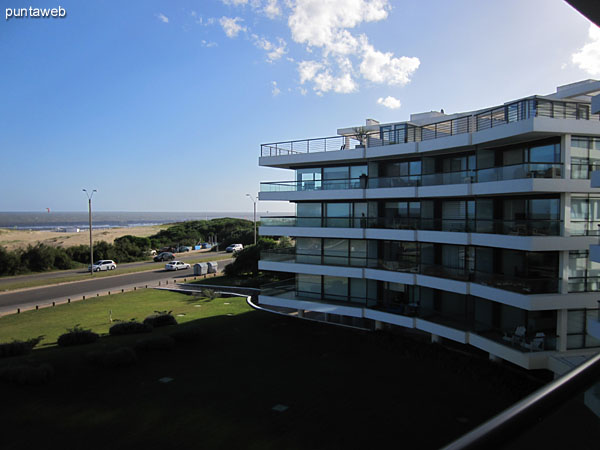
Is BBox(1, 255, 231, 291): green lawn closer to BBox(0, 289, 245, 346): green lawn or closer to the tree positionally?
BBox(0, 289, 245, 346): green lawn

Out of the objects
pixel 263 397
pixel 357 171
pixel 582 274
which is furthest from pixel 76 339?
pixel 582 274

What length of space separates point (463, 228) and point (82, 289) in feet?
125

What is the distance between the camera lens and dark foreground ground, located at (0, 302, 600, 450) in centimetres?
1480

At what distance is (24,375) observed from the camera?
18.1 meters

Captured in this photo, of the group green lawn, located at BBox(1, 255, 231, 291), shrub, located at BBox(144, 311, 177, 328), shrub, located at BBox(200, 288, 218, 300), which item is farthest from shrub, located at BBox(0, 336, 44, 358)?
green lawn, located at BBox(1, 255, 231, 291)

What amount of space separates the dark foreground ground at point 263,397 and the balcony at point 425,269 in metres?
4.04

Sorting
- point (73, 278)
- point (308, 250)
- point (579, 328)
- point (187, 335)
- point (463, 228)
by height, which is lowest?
point (73, 278)

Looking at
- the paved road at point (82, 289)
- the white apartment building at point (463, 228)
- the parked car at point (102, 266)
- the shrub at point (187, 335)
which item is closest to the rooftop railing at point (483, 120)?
the white apartment building at point (463, 228)

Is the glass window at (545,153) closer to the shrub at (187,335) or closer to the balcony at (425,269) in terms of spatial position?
the balcony at (425,269)

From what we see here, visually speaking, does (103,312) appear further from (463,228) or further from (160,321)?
(463,228)

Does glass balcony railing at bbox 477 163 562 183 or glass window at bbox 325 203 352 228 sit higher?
glass balcony railing at bbox 477 163 562 183

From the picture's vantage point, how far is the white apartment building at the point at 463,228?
19.3 metres

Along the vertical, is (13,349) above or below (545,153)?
below

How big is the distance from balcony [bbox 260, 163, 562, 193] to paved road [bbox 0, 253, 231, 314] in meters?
24.2
